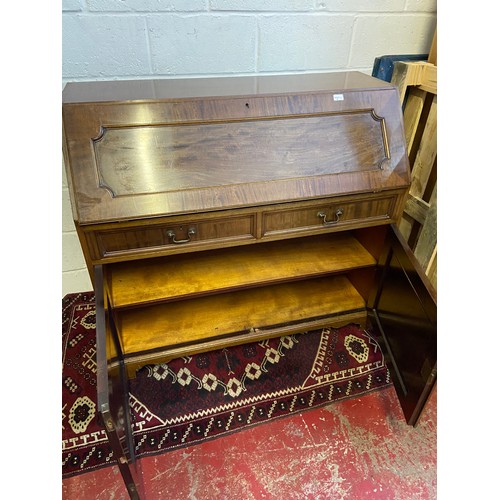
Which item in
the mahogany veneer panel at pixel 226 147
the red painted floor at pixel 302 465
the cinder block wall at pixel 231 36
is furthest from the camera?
the cinder block wall at pixel 231 36

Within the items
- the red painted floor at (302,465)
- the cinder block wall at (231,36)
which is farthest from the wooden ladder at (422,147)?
the red painted floor at (302,465)

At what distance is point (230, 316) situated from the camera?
4.96 ft

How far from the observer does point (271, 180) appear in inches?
43.6

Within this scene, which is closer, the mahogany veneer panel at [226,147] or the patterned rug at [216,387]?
the mahogany veneer panel at [226,147]

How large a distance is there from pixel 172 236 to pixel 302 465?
86 cm

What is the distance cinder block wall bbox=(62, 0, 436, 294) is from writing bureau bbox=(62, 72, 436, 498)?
0.12 meters

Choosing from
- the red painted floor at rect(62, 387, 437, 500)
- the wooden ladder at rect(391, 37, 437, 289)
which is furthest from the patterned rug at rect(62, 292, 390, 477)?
the wooden ladder at rect(391, 37, 437, 289)

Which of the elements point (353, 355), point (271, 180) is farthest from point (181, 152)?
point (353, 355)

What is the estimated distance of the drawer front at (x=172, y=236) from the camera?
1.05 metres

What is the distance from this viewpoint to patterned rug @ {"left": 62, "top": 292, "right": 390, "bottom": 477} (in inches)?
49.0

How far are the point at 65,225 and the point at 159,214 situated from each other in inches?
30.1

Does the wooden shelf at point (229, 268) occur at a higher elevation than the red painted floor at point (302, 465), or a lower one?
higher

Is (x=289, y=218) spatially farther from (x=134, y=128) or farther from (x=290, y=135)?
(x=134, y=128)

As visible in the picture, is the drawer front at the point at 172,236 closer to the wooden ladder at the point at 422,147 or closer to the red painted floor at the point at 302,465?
the red painted floor at the point at 302,465
